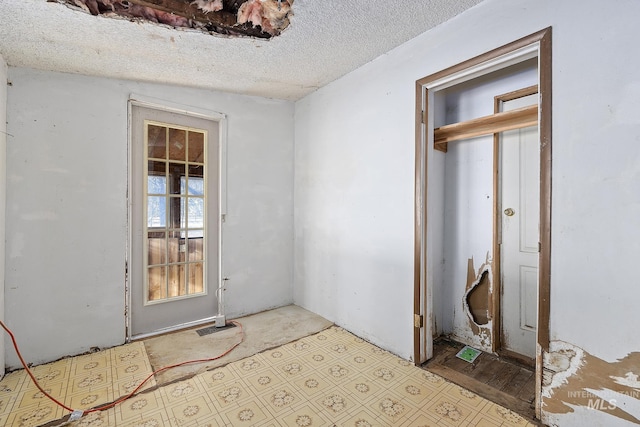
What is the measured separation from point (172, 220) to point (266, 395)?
183 cm

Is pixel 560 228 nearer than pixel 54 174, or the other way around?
pixel 560 228

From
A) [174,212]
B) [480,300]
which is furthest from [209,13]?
[480,300]

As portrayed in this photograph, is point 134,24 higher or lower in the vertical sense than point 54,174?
higher

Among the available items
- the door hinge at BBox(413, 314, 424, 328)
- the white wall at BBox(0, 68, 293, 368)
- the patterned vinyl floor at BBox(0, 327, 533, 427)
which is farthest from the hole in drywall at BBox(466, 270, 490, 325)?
the white wall at BBox(0, 68, 293, 368)

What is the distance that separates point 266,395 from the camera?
1.85m

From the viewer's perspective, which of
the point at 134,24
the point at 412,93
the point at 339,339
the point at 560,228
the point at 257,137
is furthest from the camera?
the point at 257,137

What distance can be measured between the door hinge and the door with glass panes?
2.02 metres

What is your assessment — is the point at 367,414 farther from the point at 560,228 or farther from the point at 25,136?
the point at 25,136

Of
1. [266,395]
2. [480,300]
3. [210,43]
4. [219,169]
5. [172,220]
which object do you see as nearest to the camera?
[266,395]

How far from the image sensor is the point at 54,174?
7.61ft

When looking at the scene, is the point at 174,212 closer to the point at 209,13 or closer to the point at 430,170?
the point at 209,13

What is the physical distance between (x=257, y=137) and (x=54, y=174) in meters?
1.78

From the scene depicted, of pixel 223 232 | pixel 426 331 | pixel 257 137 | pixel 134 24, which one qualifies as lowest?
pixel 426 331

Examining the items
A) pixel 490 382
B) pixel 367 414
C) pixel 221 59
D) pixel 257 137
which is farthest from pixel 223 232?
pixel 490 382
